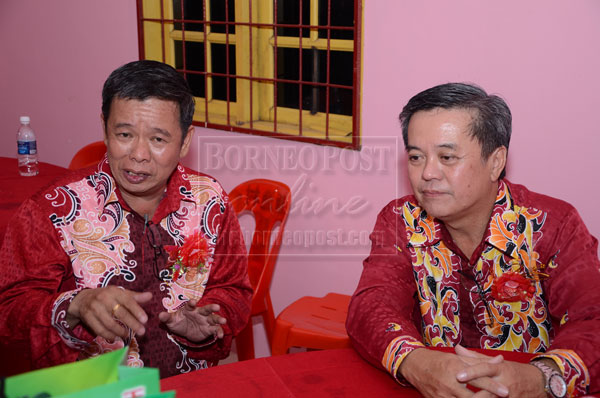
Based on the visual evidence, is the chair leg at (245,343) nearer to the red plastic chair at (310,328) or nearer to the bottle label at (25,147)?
the red plastic chair at (310,328)

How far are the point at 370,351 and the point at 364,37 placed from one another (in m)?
1.67

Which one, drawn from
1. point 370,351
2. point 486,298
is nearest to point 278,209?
point 486,298

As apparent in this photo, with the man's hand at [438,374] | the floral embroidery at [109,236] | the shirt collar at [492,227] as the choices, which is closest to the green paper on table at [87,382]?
the man's hand at [438,374]

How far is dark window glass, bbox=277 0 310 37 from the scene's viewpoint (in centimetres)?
302

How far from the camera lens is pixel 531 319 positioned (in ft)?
6.06

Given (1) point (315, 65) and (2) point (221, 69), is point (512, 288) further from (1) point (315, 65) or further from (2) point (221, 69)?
(2) point (221, 69)

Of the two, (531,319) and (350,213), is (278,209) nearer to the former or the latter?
(350,213)

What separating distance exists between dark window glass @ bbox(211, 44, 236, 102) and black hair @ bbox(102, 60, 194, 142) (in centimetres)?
145

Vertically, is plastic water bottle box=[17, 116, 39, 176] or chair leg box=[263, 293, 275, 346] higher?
plastic water bottle box=[17, 116, 39, 176]

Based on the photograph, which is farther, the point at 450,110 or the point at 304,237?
the point at 304,237

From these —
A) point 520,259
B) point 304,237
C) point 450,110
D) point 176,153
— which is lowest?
point 304,237

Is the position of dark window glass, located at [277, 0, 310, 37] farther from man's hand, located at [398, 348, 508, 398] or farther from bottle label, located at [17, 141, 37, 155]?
man's hand, located at [398, 348, 508, 398]

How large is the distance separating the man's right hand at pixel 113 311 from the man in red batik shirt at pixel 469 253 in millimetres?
547

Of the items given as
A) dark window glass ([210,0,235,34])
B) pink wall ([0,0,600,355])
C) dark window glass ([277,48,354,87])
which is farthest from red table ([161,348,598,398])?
dark window glass ([210,0,235,34])
